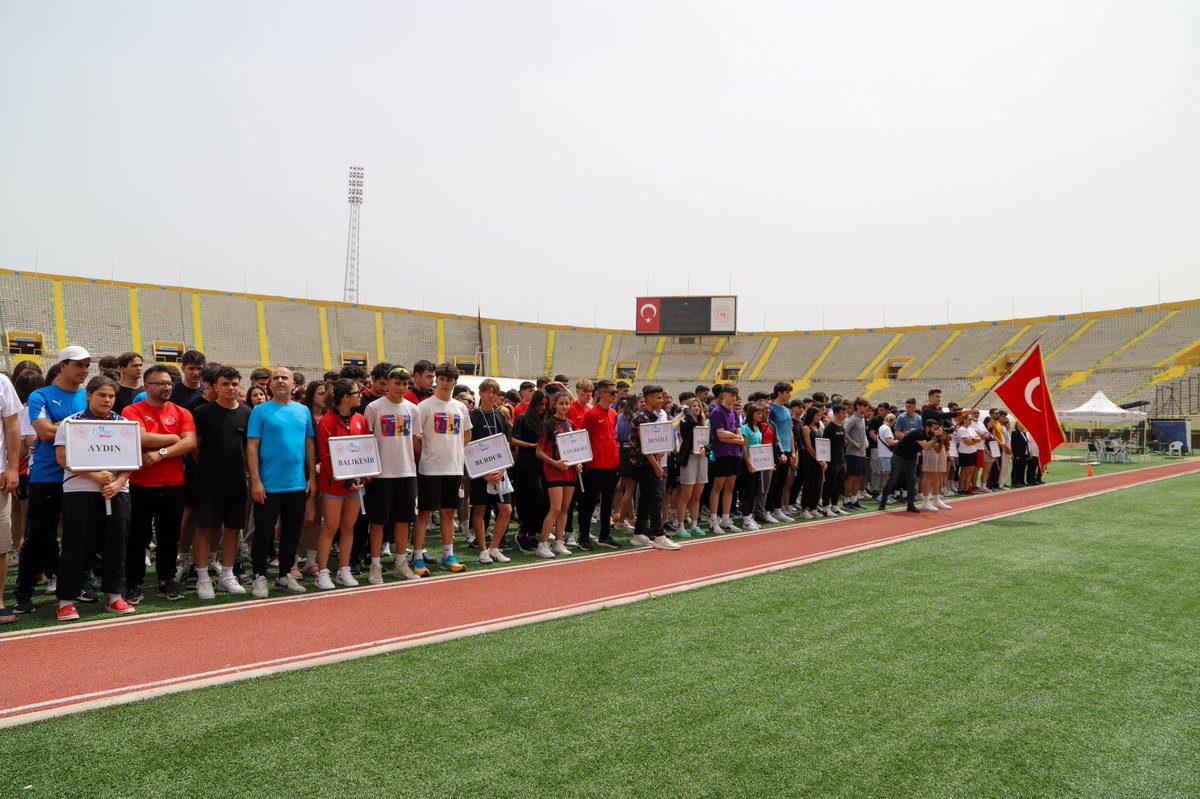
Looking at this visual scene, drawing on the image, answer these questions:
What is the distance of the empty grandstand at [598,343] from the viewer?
136 feet

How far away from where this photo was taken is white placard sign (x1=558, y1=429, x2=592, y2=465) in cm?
809

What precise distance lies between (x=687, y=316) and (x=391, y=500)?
159ft

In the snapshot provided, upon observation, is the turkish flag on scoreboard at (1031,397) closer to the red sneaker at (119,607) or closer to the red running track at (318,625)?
the red running track at (318,625)

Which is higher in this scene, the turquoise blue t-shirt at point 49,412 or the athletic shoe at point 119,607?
the turquoise blue t-shirt at point 49,412

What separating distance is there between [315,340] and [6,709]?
47.7 metres

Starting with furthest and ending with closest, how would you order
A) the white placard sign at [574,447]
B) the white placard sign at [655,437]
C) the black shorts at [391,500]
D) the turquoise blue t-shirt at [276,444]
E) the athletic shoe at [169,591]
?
the white placard sign at [655,437] → the white placard sign at [574,447] → the black shorts at [391,500] → the turquoise blue t-shirt at [276,444] → the athletic shoe at [169,591]

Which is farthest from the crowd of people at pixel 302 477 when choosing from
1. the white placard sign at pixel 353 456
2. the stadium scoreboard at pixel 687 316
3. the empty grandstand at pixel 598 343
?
the stadium scoreboard at pixel 687 316

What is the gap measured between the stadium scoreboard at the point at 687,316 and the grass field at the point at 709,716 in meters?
48.3

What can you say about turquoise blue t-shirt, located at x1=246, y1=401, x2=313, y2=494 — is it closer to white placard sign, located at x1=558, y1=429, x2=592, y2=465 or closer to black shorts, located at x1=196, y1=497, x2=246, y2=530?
black shorts, located at x1=196, y1=497, x2=246, y2=530

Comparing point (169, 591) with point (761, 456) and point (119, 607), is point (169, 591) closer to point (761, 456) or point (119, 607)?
point (119, 607)

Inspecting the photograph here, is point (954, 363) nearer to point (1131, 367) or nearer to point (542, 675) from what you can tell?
point (1131, 367)

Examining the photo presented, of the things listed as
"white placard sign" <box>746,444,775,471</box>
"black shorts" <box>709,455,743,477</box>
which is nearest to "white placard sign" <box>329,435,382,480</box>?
"black shorts" <box>709,455,743,477</box>

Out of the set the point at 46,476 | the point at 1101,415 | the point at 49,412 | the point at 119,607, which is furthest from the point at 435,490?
the point at 1101,415

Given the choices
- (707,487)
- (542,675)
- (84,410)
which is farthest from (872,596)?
(84,410)
